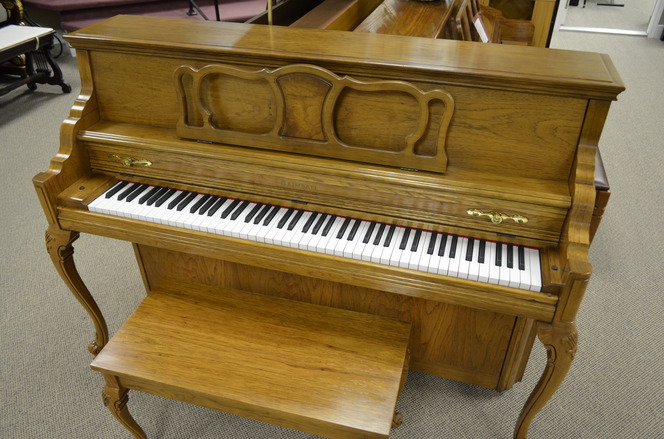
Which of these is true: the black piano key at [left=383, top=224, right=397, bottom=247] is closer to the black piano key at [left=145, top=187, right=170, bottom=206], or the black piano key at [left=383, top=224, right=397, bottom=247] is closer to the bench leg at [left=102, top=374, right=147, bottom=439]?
the black piano key at [left=145, top=187, right=170, bottom=206]

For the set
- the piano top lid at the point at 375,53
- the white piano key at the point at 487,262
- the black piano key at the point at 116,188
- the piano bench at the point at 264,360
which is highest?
Result: the piano top lid at the point at 375,53

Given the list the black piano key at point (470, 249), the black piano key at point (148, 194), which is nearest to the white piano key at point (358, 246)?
the black piano key at point (470, 249)

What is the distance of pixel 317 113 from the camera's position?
5.52 ft

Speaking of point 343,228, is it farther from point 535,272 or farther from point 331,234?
point 535,272

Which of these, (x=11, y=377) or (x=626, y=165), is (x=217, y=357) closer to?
(x=11, y=377)

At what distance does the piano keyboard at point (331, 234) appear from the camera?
1551mm

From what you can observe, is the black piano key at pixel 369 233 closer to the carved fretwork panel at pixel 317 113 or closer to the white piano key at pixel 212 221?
the carved fretwork panel at pixel 317 113

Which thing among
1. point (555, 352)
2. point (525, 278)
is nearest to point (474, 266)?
point (525, 278)

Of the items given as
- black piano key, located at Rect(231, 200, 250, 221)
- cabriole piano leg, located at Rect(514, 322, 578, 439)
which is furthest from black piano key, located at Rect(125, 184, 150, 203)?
cabriole piano leg, located at Rect(514, 322, 578, 439)

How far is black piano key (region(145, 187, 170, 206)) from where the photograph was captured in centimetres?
184

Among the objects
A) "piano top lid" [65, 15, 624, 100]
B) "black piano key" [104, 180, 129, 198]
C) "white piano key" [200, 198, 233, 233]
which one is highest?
"piano top lid" [65, 15, 624, 100]

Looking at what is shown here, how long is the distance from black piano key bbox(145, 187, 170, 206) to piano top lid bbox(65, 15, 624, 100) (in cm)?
48

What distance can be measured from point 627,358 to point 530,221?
1.20 m

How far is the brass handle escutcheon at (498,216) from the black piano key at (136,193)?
3.84ft
